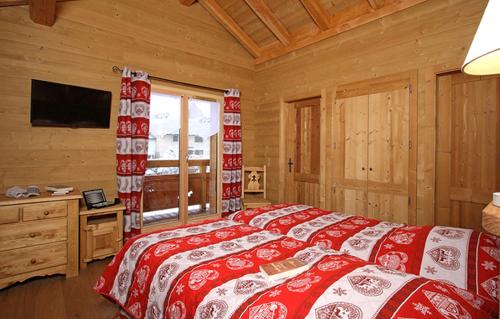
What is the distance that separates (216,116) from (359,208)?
2491mm

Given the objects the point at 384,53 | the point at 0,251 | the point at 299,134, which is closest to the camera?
the point at 0,251

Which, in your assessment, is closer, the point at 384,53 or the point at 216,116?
the point at 384,53

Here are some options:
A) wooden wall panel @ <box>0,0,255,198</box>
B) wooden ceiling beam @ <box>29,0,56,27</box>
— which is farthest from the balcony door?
wooden ceiling beam @ <box>29,0,56,27</box>

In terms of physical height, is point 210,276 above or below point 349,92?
below

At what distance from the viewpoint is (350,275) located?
1183 mm

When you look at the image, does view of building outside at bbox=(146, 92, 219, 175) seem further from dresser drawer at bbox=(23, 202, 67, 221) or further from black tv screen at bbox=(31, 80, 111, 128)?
dresser drawer at bbox=(23, 202, 67, 221)

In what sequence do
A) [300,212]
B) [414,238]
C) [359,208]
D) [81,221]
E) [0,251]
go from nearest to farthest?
[414,238]
[0,251]
[300,212]
[81,221]
[359,208]

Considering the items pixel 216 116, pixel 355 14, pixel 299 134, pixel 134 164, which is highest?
pixel 355 14

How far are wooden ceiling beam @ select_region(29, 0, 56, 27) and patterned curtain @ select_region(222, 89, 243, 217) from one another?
230cm

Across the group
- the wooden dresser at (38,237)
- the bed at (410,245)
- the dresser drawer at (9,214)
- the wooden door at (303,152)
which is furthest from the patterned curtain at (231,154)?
the dresser drawer at (9,214)

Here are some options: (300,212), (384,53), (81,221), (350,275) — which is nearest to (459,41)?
(384,53)

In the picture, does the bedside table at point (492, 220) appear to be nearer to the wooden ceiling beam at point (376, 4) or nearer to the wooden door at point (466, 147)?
the wooden door at point (466, 147)

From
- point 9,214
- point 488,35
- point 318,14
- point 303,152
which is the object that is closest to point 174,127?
point 303,152

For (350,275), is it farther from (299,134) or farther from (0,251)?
(299,134)
